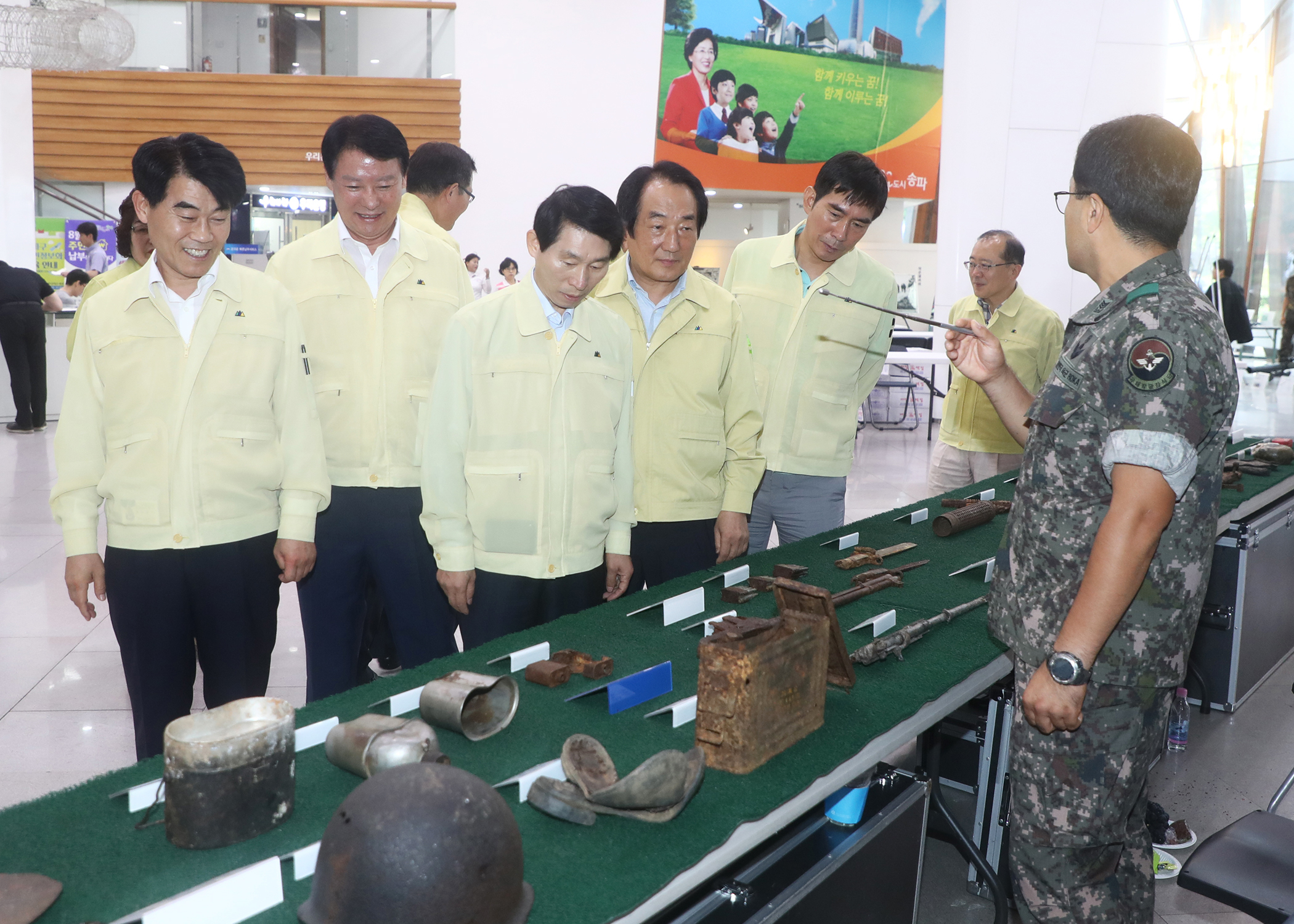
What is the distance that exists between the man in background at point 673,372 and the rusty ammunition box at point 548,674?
2.82ft

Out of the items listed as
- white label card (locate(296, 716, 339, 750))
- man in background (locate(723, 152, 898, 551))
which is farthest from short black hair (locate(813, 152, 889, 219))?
white label card (locate(296, 716, 339, 750))

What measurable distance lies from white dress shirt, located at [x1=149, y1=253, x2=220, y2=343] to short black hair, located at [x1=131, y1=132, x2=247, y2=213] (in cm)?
13

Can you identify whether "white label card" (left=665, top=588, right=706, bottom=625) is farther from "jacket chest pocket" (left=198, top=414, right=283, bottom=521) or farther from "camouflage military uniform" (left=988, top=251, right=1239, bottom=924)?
"jacket chest pocket" (left=198, top=414, right=283, bottom=521)

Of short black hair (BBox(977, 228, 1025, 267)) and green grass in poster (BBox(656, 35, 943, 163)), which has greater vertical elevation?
green grass in poster (BBox(656, 35, 943, 163))

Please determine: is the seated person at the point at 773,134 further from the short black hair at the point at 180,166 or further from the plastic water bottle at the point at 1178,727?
the short black hair at the point at 180,166

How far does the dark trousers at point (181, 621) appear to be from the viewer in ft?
6.28

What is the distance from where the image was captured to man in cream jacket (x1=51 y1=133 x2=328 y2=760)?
1.88m

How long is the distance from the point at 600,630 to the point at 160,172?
122 centimetres

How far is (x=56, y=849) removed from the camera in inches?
44.0

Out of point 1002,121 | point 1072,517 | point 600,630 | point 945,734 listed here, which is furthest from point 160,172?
point 1002,121

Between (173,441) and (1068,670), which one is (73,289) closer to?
(173,441)

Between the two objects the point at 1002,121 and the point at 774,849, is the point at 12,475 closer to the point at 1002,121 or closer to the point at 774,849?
the point at 774,849

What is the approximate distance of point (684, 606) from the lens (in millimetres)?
1968

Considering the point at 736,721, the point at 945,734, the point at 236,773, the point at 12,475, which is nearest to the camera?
the point at 236,773
